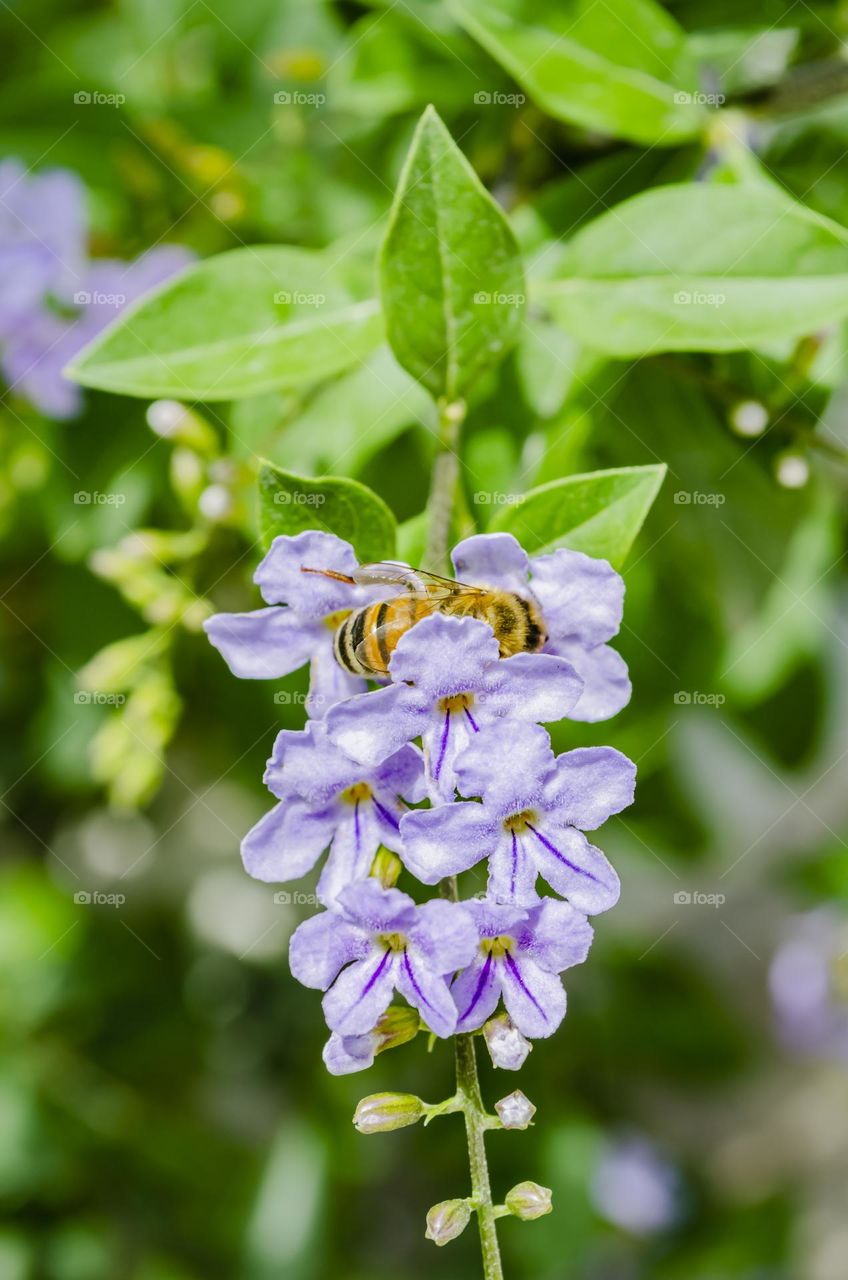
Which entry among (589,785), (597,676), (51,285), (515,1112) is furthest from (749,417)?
(51,285)

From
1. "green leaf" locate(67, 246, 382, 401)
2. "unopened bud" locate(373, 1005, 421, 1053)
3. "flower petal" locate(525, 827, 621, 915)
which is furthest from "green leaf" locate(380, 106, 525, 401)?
"unopened bud" locate(373, 1005, 421, 1053)

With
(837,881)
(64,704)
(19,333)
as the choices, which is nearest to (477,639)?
(19,333)

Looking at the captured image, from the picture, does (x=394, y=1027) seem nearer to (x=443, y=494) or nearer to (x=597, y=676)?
(x=597, y=676)

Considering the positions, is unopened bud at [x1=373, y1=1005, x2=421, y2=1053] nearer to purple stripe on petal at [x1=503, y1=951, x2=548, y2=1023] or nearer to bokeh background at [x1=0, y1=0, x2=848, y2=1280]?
purple stripe on petal at [x1=503, y1=951, x2=548, y2=1023]

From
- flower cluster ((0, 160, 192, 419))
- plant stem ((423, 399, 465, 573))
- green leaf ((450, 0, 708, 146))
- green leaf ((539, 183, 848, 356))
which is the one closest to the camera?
plant stem ((423, 399, 465, 573))

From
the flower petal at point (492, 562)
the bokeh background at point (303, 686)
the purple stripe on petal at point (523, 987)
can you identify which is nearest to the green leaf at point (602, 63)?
the bokeh background at point (303, 686)

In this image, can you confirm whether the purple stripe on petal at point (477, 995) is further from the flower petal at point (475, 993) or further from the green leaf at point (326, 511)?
the green leaf at point (326, 511)
